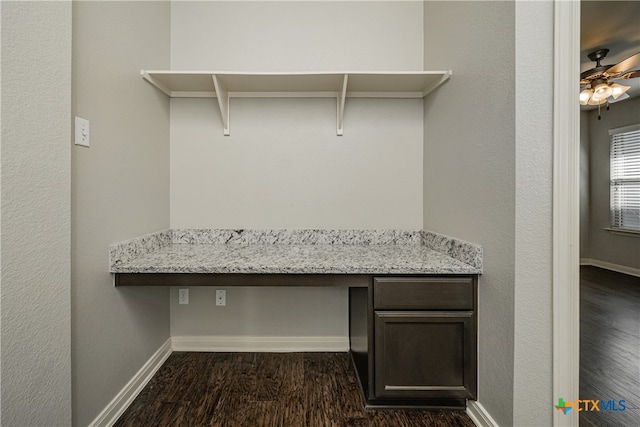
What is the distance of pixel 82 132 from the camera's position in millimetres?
1325

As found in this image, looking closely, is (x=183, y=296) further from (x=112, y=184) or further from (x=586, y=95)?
(x=586, y=95)

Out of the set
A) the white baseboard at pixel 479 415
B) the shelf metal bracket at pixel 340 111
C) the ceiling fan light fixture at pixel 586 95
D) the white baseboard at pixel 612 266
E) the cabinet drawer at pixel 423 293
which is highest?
the ceiling fan light fixture at pixel 586 95

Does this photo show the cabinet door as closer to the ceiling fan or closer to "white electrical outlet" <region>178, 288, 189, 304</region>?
"white electrical outlet" <region>178, 288, 189, 304</region>

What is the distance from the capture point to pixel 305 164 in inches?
87.7

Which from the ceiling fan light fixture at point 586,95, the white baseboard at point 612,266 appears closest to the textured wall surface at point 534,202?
the ceiling fan light fixture at point 586,95

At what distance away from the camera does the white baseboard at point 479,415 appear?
1434 mm

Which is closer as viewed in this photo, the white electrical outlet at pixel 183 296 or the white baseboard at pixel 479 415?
the white baseboard at pixel 479 415

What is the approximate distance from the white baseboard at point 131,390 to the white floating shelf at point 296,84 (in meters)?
1.52

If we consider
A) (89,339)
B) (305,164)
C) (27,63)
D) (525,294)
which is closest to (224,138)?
(305,164)

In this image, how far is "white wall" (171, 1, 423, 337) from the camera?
220 centimetres

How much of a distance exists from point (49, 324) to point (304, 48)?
2045 mm

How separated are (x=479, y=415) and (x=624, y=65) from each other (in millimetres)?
2846

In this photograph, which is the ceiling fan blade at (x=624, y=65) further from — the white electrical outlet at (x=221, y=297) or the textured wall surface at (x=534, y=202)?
the white electrical outlet at (x=221, y=297)

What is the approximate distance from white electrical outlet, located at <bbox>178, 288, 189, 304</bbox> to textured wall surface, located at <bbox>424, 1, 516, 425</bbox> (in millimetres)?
1759
